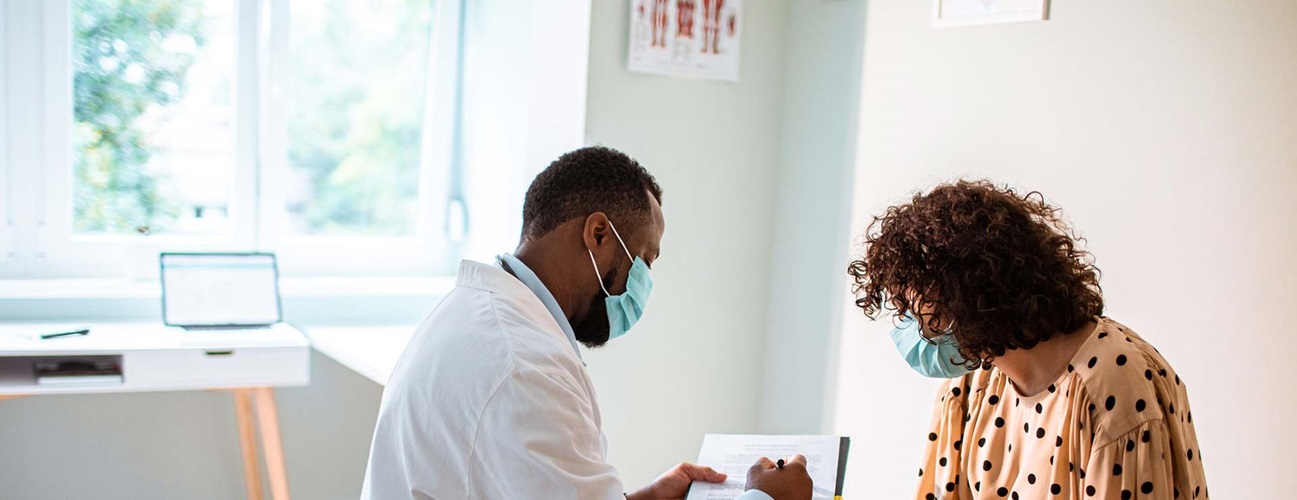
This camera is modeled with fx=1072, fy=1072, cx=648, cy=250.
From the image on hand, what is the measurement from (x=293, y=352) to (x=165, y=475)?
2.62ft

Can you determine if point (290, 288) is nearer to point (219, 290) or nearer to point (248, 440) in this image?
point (219, 290)

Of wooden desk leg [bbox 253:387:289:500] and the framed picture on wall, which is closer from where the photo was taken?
the framed picture on wall

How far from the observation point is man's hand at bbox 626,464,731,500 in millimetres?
1682

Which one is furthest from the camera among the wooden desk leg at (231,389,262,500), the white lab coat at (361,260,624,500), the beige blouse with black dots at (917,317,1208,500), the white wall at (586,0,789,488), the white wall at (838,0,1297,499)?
the wooden desk leg at (231,389,262,500)

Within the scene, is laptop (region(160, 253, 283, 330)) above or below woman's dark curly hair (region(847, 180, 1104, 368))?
below

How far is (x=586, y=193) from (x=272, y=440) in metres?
1.87

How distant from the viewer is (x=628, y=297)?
5.40 feet

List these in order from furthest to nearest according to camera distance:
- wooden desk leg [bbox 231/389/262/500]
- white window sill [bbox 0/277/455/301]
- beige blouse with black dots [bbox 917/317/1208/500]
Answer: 1. wooden desk leg [bbox 231/389/262/500]
2. white window sill [bbox 0/277/455/301]
3. beige blouse with black dots [bbox 917/317/1208/500]

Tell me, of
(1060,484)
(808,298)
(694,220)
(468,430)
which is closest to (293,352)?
(694,220)

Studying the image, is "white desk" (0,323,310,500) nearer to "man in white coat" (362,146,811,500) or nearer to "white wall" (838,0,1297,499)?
"man in white coat" (362,146,811,500)

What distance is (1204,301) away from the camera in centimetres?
209

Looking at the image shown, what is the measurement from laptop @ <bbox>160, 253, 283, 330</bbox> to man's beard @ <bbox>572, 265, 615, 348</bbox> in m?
1.74

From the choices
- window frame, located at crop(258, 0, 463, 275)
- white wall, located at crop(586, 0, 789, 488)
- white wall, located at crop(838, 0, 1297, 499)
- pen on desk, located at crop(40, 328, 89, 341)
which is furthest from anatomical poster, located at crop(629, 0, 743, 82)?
pen on desk, located at crop(40, 328, 89, 341)

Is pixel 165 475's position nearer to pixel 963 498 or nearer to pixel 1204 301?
pixel 963 498
